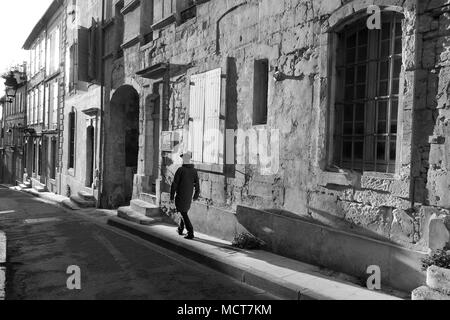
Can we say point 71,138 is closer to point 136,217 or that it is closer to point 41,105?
point 41,105

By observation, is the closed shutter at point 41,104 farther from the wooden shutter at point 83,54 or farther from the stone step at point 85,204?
the stone step at point 85,204

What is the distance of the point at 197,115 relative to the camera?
27.5ft

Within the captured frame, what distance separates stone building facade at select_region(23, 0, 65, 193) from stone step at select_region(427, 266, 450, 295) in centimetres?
1727

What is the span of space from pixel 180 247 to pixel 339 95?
3.49 metres

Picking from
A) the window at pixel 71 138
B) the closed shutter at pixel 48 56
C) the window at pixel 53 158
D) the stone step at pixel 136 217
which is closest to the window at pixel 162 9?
the stone step at pixel 136 217

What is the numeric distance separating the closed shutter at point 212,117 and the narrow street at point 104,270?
5.65ft

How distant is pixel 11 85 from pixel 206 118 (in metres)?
26.3

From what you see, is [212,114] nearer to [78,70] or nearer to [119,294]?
[119,294]

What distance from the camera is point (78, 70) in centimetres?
1408

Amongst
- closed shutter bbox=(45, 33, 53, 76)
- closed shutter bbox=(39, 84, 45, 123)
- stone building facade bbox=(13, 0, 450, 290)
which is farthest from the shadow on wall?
closed shutter bbox=(39, 84, 45, 123)

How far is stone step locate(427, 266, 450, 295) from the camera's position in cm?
379

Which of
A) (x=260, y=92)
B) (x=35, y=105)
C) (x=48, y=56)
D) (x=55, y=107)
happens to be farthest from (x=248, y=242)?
(x=35, y=105)

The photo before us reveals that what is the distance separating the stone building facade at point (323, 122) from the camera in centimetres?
445
